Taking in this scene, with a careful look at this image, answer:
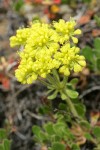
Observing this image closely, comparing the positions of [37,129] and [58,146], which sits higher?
[37,129]

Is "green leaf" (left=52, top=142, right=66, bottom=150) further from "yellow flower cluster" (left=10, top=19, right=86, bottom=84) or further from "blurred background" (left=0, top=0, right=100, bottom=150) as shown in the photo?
"yellow flower cluster" (left=10, top=19, right=86, bottom=84)

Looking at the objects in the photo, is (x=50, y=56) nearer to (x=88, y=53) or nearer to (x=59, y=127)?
(x=59, y=127)

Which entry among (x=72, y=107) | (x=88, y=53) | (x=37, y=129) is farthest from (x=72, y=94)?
(x=88, y=53)

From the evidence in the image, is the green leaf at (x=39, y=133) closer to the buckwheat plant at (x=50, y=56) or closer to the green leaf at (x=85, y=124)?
the buckwheat plant at (x=50, y=56)

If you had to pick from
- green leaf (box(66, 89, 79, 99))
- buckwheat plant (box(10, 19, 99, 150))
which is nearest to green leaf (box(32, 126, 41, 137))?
buckwheat plant (box(10, 19, 99, 150))

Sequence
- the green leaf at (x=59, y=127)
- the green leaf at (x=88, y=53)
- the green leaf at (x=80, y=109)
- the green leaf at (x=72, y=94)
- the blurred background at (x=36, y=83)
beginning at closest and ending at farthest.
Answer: the green leaf at (x=72, y=94), the green leaf at (x=59, y=127), the green leaf at (x=80, y=109), the green leaf at (x=88, y=53), the blurred background at (x=36, y=83)

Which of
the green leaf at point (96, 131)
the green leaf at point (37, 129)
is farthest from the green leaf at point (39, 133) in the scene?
the green leaf at point (96, 131)
